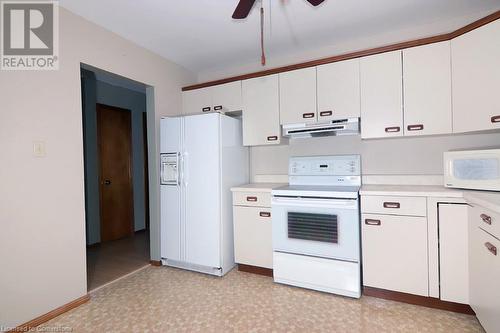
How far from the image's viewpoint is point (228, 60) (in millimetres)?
3236

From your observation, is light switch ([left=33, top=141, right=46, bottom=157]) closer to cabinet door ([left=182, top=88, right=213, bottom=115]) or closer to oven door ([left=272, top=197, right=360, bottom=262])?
cabinet door ([left=182, top=88, right=213, bottom=115])

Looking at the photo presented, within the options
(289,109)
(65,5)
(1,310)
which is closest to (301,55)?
(289,109)

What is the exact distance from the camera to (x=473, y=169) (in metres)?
1.91

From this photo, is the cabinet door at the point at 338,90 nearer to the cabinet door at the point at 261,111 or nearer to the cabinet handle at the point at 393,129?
the cabinet handle at the point at 393,129

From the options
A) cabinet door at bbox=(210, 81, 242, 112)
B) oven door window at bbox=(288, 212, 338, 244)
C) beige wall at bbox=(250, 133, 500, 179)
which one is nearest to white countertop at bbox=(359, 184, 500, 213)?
beige wall at bbox=(250, 133, 500, 179)

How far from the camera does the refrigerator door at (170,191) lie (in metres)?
2.81

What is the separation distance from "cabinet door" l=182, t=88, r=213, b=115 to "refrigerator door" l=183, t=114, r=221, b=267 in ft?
1.61

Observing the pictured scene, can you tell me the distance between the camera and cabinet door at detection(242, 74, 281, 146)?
9.04ft

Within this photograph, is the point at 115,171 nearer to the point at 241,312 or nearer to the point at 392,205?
the point at 241,312

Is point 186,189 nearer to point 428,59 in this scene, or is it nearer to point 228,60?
point 228,60

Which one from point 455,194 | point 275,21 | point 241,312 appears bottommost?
point 241,312

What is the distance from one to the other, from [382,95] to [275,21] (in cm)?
120

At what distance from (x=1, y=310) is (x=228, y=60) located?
10.2ft

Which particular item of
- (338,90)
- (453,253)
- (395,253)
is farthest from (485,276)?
(338,90)
